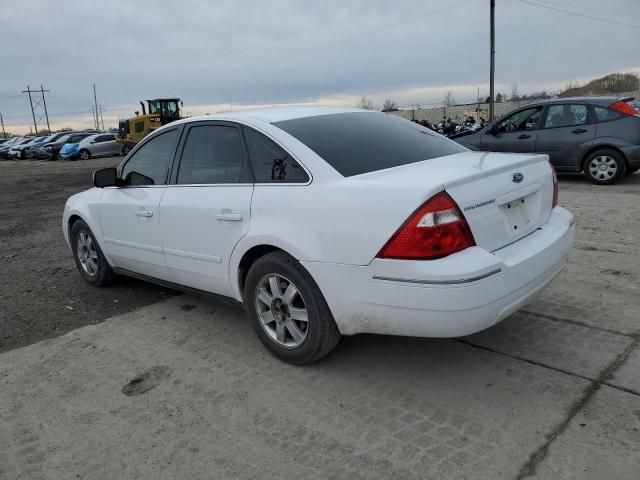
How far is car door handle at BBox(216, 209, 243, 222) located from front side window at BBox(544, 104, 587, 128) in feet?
27.3

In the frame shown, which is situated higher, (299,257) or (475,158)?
(475,158)

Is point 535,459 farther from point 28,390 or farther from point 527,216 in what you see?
point 28,390

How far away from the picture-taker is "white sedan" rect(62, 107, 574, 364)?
8.97ft

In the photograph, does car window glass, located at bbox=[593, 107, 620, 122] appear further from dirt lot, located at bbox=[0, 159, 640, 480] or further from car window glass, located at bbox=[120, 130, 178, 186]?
car window glass, located at bbox=[120, 130, 178, 186]

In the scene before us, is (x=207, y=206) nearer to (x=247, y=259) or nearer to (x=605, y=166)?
(x=247, y=259)

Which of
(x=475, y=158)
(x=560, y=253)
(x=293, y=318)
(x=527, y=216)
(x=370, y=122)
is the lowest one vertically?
(x=293, y=318)

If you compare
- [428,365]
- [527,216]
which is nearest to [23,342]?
[428,365]

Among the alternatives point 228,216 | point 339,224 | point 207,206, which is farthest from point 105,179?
point 339,224

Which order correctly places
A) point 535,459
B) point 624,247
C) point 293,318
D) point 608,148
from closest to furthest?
1. point 535,459
2. point 293,318
3. point 624,247
4. point 608,148

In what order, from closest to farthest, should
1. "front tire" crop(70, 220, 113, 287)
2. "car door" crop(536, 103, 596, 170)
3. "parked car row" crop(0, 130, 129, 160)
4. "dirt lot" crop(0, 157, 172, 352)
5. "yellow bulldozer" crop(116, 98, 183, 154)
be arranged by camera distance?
"dirt lot" crop(0, 157, 172, 352) → "front tire" crop(70, 220, 113, 287) → "car door" crop(536, 103, 596, 170) → "yellow bulldozer" crop(116, 98, 183, 154) → "parked car row" crop(0, 130, 129, 160)

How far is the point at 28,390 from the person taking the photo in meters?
3.41

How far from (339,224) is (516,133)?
8.71m

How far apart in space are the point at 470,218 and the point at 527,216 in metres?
0.66

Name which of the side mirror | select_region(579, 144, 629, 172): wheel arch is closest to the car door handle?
the side mirror
